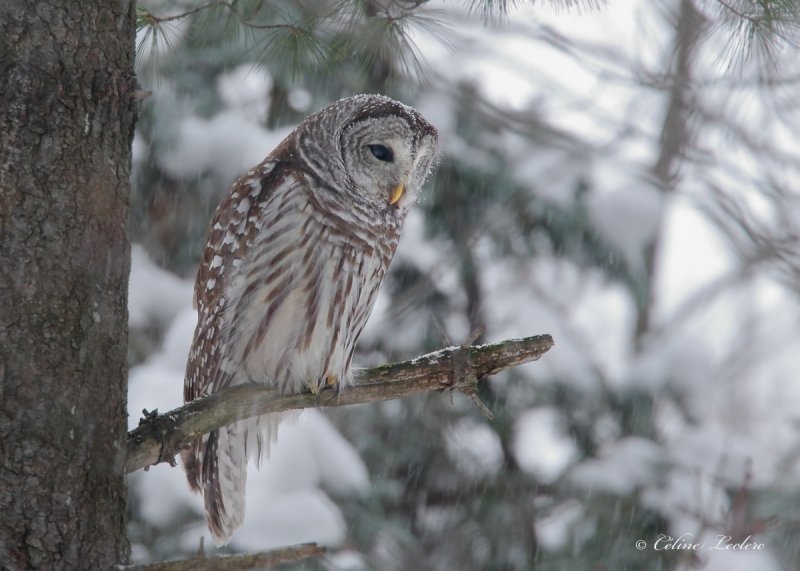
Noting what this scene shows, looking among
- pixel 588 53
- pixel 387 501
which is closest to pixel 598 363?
pixel 387 501

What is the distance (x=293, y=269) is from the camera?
3.59 meters

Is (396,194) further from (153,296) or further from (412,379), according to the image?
(153,296)

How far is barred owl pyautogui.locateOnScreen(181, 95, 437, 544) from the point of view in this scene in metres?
3.60

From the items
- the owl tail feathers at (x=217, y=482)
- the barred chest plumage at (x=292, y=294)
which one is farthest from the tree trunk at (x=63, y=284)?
the owl tail feathers at (x=217, y=482)

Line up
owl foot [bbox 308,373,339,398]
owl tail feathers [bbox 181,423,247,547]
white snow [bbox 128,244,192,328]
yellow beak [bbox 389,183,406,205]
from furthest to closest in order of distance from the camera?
white snow [bbox 128,244,192,328] < yellow beak [bbox 389,183,406,205] < owl tail feathers [bbox 181,423,247,547] < owl foot [bbox 308,373,339,398]

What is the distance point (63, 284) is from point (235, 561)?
0.78m

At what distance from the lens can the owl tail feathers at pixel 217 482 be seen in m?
3.76

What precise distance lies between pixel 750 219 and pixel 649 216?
0.67 metres

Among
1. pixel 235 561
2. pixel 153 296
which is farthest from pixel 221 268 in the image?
pixel 153 296

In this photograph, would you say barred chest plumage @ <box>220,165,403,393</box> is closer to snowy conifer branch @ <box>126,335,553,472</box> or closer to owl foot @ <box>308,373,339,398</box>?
owl foot @ <box>308,373,339,398</box>

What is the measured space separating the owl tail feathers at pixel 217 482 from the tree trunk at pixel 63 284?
138 cm

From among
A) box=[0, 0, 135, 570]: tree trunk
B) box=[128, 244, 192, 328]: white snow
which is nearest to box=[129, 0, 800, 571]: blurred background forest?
box=[128, 244, 192, 328]: white snow

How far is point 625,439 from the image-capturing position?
225 inches

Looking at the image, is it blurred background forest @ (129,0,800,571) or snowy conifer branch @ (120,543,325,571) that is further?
blurred background forest @ (129,0,800,571)
